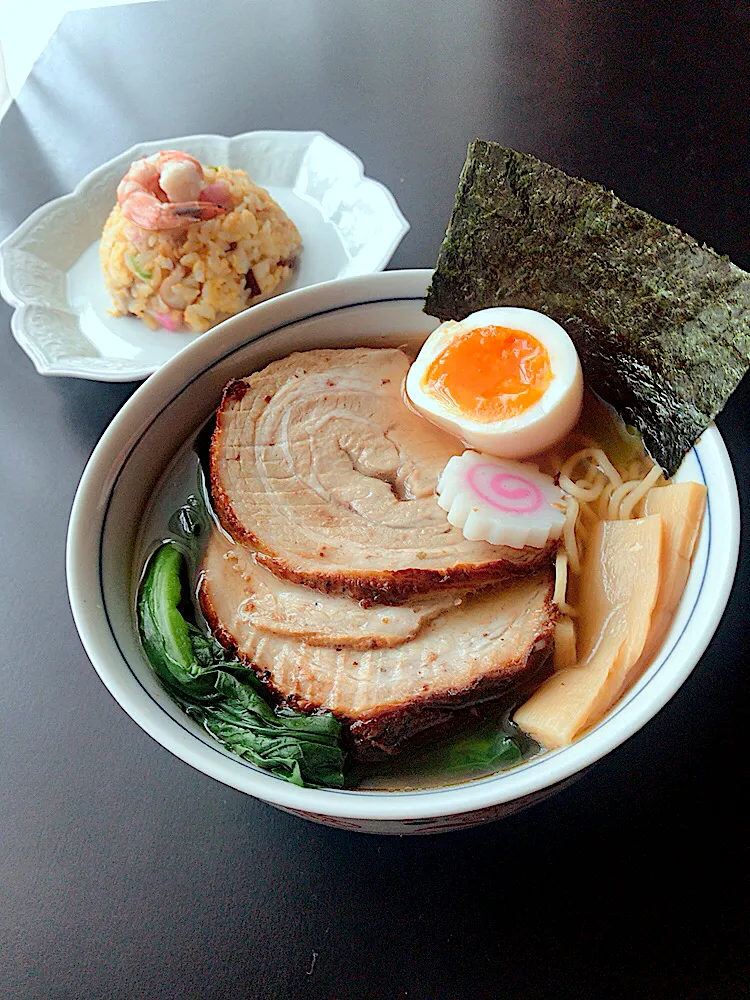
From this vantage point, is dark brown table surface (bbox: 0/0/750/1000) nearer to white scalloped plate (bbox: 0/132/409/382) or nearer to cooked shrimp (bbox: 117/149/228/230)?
white scalloped plate (bbox: 0/132/409/382)

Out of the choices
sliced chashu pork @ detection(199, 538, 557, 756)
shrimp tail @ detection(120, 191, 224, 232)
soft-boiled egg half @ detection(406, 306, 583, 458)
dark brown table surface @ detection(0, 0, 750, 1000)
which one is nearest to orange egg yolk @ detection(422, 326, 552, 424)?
soft-boiled egg half @ detection(406, 306, 583, 458)

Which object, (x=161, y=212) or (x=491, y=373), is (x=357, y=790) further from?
(x=161, y=212)

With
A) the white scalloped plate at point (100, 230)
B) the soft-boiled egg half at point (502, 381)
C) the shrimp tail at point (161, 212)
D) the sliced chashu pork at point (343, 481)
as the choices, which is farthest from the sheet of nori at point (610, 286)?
the shrimp tail at point (161, 212)

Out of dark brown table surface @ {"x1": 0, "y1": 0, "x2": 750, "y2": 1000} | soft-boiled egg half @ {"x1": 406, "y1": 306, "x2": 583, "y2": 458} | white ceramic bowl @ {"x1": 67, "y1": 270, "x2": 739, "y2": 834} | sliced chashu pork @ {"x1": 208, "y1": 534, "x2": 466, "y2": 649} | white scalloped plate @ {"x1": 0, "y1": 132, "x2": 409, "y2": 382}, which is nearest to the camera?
white ceramic bowl @ {"x1": 67, "y1": 270, "x2": 739, "y2": 834}

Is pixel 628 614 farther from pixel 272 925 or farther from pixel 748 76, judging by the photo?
pixel 748 76

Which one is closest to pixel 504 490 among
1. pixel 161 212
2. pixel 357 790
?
pixel 357 790

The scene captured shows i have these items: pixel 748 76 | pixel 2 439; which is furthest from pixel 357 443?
pixel 748 76

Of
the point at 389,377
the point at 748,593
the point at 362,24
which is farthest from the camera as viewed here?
the point at 362,24
